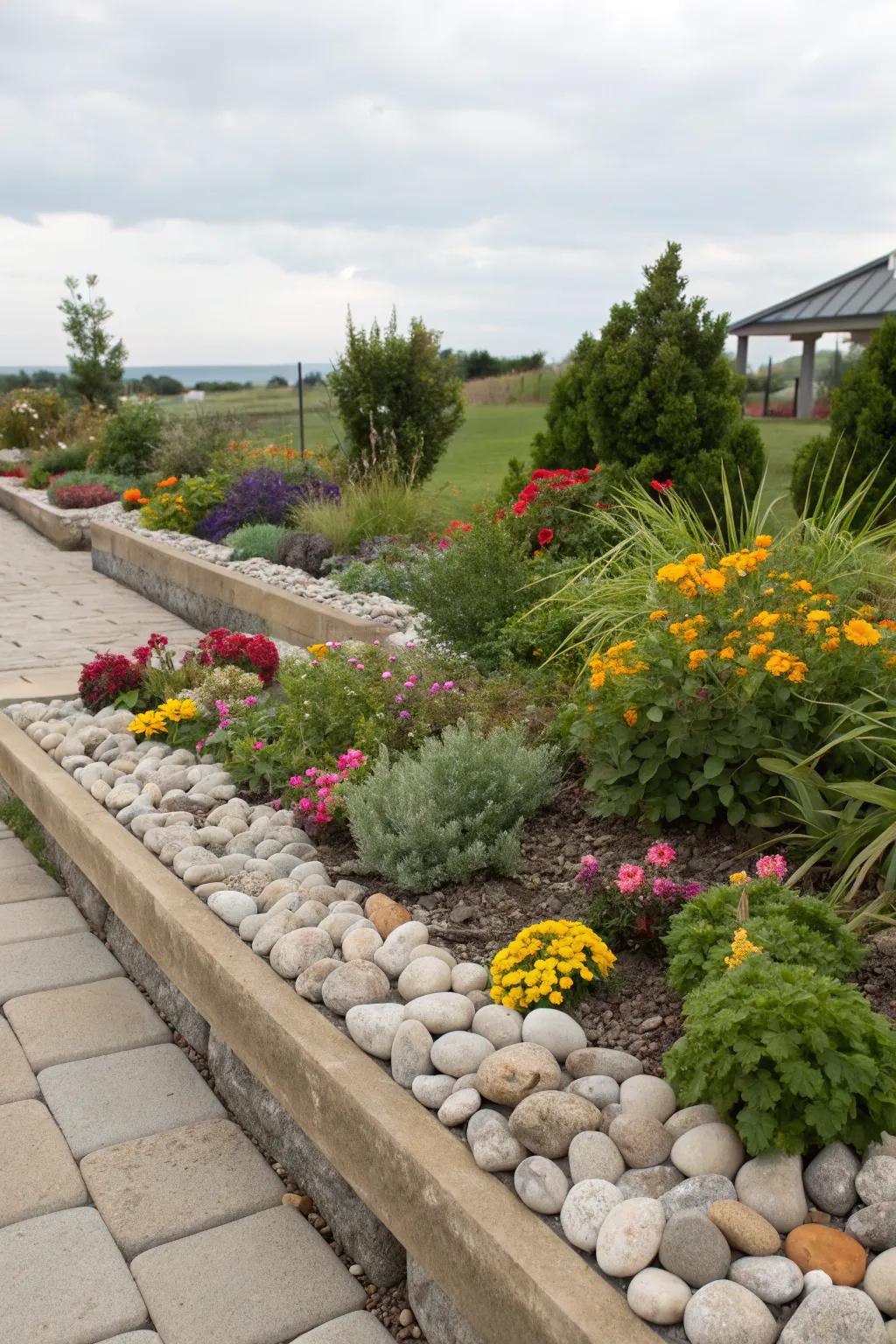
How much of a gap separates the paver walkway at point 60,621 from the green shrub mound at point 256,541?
677mm

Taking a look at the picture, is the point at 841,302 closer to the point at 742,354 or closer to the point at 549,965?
the point at 742,354

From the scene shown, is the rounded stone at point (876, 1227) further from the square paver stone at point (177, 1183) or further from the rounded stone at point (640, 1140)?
the square paver stone at point (177, 1183)

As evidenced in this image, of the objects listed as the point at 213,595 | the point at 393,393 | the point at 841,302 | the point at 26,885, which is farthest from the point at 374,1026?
the point at 841,302

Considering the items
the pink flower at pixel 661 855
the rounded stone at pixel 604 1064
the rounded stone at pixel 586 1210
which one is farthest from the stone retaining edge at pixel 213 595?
the rounded stone at pixel 586 1210

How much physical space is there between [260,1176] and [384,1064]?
393 mm

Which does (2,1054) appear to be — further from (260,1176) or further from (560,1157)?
(560,1157)

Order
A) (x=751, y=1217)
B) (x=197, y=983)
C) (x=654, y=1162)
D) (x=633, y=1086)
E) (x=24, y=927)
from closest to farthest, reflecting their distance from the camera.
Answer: (x=751, y=1217) → (x=654, y=1162) → (x=633, y=1086) → (x=197, y=983) → (x=24, y=927)

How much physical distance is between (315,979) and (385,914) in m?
0.33

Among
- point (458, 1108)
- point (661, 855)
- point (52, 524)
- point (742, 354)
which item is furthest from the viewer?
point (742, 354)

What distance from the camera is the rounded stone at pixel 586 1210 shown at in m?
1.69

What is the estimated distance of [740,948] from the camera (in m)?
2.05

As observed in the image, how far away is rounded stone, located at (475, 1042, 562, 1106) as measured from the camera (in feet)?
6.57

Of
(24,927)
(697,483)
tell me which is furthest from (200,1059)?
(697,483)

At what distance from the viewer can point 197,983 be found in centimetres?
264
